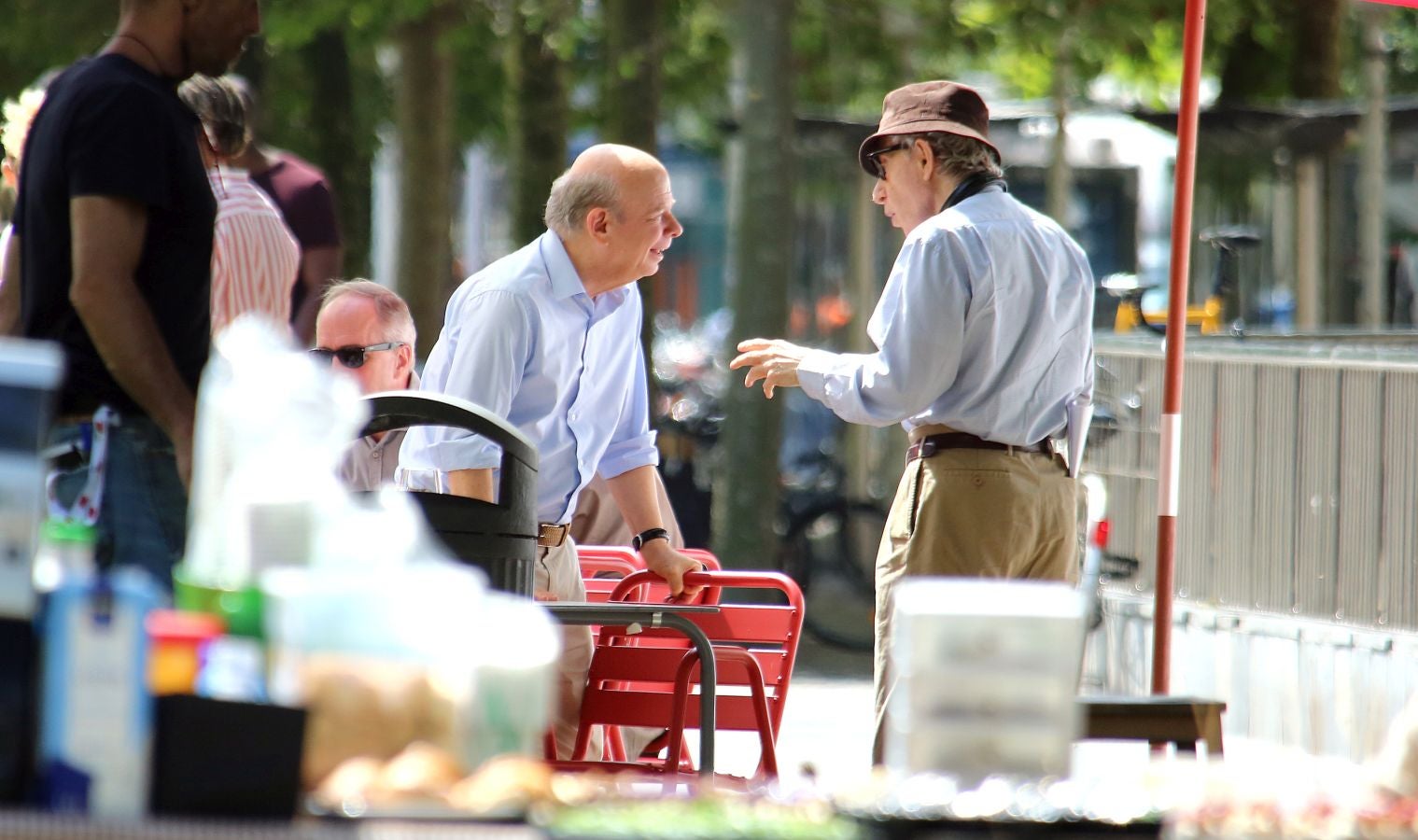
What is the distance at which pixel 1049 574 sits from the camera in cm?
493

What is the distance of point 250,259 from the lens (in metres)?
6.08

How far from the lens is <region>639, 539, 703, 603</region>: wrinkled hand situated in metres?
4.83

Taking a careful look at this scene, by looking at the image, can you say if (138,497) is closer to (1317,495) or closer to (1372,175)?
(1317,495)

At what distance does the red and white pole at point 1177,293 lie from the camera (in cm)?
462

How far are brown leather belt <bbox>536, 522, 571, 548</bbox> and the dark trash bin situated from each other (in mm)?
976

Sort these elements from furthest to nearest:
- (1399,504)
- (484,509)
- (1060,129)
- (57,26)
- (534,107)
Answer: (57,26) → (1060,129) → (534,107) → (1399,504) → (484,509)

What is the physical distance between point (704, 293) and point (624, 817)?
57936mm

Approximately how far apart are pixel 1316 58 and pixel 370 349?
1088 centimetres

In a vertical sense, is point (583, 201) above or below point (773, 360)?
above

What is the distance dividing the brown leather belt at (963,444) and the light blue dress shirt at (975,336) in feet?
0.07

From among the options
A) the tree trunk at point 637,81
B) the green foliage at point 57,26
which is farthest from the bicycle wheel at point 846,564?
the green foliage at point 57,26

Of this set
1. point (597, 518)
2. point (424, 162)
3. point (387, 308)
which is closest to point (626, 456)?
point (387, 308)

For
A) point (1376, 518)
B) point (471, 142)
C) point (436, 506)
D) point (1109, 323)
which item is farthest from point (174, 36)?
point (471, 142)

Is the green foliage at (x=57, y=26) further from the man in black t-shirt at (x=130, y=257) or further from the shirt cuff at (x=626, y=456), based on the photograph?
the man in black t-shirt at (x=130, y=257)
